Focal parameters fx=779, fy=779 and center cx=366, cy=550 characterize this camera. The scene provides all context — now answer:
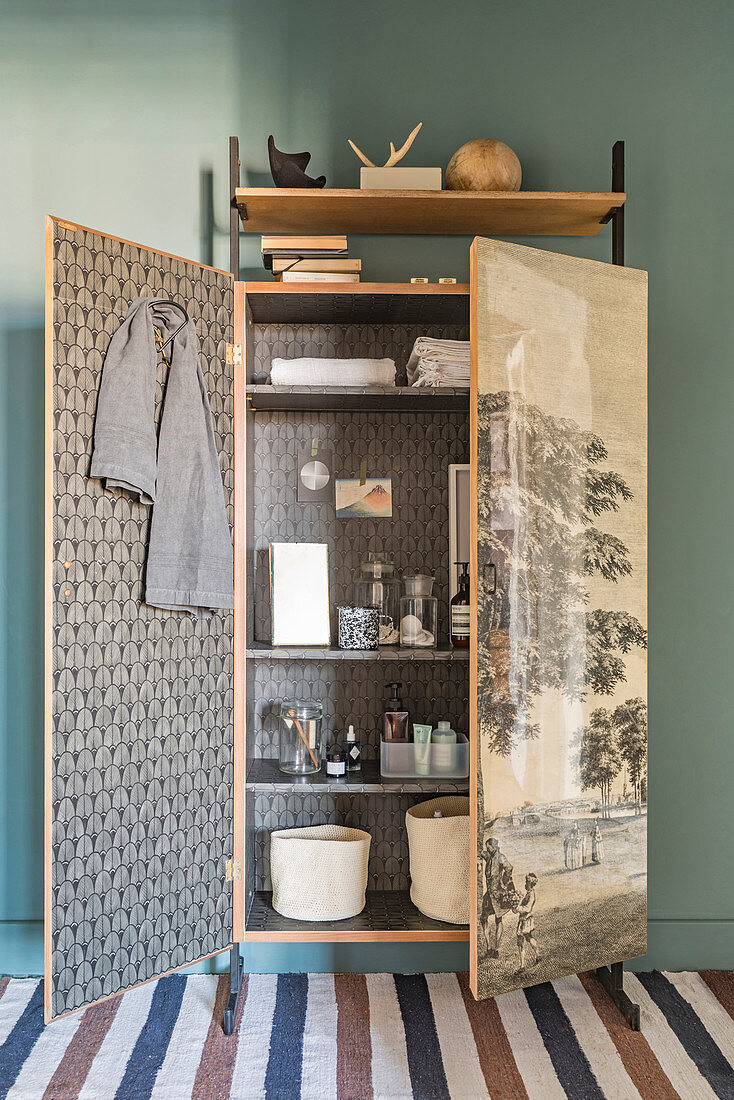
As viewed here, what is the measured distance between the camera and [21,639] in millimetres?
2318

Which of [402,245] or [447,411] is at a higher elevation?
[402,245]

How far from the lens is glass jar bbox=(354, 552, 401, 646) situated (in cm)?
225

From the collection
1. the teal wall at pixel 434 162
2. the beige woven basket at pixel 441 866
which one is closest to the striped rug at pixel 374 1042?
the teal wall at pixel 434 162

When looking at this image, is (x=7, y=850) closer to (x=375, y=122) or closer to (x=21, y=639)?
(x=21, y=639)

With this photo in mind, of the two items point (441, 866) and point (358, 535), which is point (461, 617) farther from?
point (441, 866)

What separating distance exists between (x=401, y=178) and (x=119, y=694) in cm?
156

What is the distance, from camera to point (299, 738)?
2.22 meters

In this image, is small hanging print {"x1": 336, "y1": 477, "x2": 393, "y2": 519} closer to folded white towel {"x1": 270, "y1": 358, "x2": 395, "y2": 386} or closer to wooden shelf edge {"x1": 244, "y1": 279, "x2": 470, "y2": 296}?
folded white towel {"x1": 270, "y1": 358, "x2": 395, "y2": 386}

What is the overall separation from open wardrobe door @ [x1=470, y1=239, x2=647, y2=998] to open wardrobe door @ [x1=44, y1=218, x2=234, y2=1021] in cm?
68

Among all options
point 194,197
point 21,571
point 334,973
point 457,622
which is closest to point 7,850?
point 21,571

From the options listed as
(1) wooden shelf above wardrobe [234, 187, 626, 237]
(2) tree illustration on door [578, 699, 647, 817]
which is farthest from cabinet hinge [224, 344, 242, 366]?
(2) tree illustration on door [578, 699, 647, 817]

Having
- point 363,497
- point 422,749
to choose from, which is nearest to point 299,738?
point 422,749

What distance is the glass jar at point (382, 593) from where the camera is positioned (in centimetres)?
225

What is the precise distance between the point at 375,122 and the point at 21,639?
6.16ft
